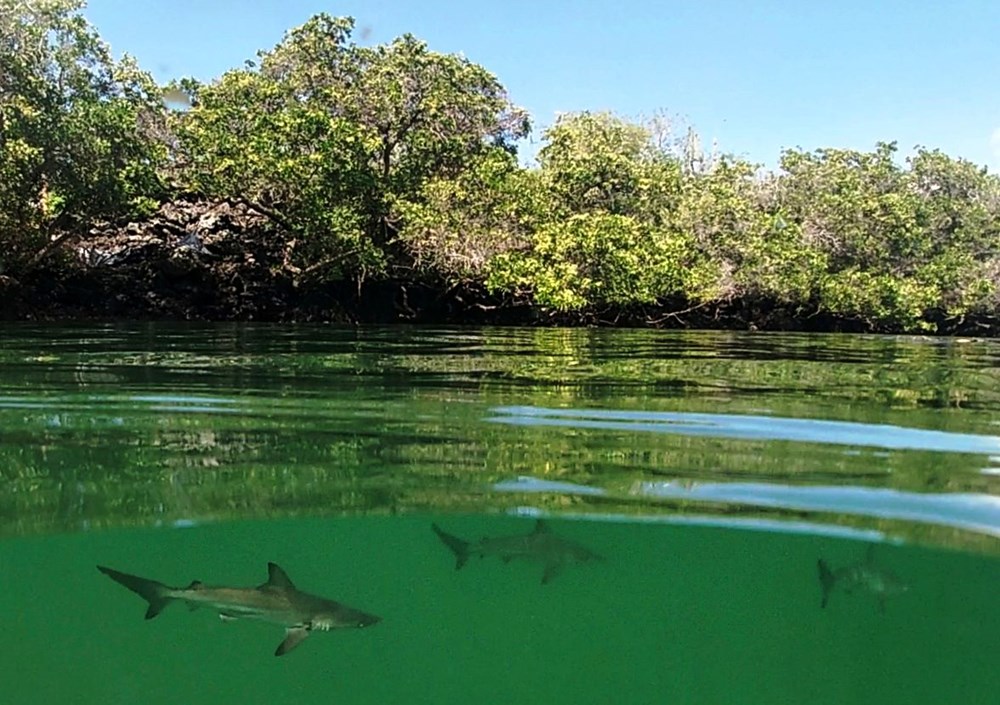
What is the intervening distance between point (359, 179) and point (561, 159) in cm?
654

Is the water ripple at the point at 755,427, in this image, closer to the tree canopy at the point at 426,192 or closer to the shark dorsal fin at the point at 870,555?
the shark dorsal fin at the point at 870,555

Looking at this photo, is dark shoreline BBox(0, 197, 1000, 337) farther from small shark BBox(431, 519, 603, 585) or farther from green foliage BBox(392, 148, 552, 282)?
small shark BBox(431, 519, 603, 585)

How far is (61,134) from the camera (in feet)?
61.5

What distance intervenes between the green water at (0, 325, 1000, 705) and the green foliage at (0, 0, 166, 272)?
540 cm

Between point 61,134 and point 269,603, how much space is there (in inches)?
685

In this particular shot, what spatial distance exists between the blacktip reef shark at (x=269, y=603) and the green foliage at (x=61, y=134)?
16.4m

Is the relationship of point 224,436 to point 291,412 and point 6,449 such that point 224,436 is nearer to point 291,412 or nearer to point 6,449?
point 291,412

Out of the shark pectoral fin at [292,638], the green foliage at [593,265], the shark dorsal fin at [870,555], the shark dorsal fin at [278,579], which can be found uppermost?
the green foliage at [593,265]

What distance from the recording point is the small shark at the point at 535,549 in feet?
18.3

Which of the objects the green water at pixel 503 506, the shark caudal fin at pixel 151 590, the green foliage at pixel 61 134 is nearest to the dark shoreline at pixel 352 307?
the green foliage at pixel 61 134

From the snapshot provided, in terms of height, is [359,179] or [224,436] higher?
[359,179]

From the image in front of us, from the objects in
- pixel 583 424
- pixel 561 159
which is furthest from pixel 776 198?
pixel 583 424

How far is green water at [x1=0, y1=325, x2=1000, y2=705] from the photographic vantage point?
6023 mm

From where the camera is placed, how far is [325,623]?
4832 millimetres
